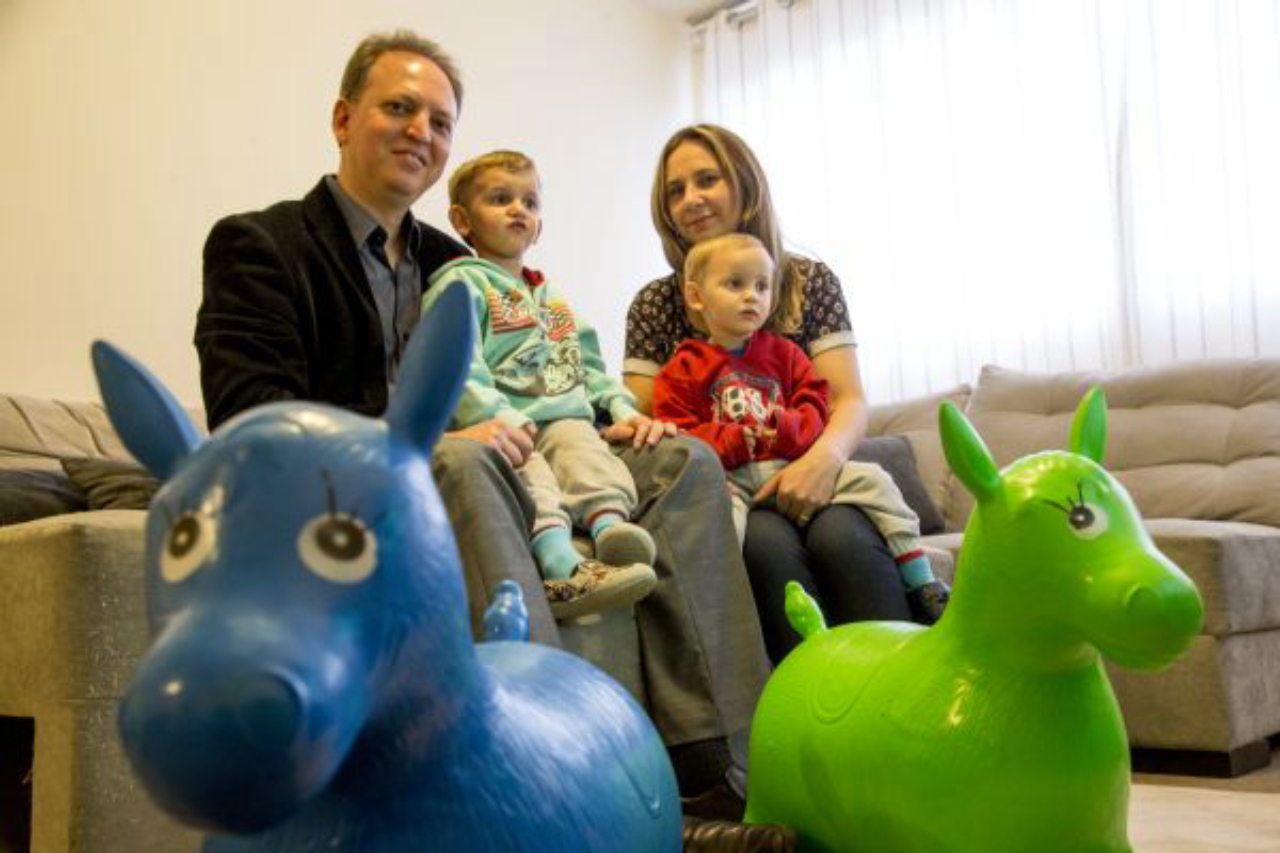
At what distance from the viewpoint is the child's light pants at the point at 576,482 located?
149 cm

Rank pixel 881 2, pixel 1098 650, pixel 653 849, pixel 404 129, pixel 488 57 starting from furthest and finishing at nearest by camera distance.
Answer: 1. pixel 881 2
2. pixel 488 57
3. pixel 404 129
4. pixel 1098 650
5. pixel 653 849

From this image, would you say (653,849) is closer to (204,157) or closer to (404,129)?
(404,129)

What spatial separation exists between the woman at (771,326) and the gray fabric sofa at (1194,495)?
28.7 inches

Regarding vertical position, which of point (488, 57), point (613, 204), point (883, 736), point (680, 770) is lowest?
point (680, 770)

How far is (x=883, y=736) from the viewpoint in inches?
35.6

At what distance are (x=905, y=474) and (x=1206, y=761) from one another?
40.7 inches

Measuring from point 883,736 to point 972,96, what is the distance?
135 inches

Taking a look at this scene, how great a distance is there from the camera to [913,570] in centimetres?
165

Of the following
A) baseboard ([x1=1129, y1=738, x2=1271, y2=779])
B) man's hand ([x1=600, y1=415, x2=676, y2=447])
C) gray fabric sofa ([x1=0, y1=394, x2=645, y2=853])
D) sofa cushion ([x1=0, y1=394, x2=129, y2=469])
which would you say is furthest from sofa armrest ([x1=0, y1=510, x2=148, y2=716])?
baseboard ([x1=1129, y1=738, x2=1271, y2=779])

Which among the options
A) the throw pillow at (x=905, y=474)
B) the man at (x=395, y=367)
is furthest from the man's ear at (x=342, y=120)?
the throw pillow at (x=905, y=474)

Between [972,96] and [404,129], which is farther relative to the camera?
[972,96]

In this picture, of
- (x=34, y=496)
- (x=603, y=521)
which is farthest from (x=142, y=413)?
(x=34, y=496)

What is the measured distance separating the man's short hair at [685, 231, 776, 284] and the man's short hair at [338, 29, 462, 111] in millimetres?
441

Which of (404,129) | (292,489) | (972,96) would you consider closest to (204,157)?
(404,129)
